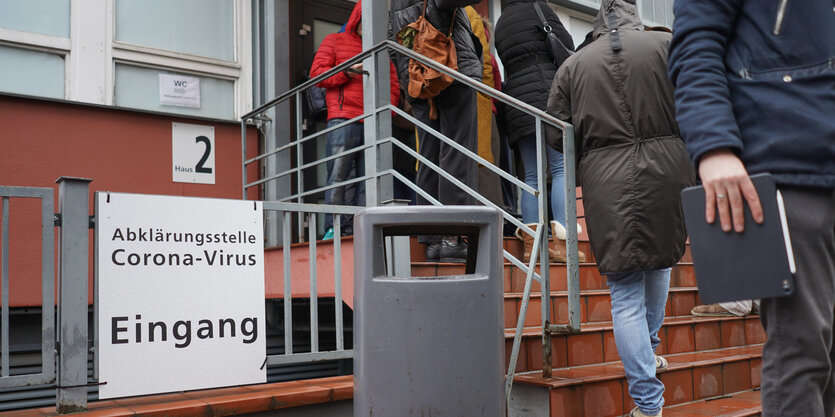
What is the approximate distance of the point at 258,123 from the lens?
6.04m

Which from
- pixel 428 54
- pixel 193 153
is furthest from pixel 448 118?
pixel 193 153

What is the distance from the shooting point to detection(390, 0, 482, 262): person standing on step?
14.0 feet

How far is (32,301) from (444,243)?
110 inches

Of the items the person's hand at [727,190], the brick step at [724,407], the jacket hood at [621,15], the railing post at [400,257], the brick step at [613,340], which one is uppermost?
the jacket hood at [621,15]

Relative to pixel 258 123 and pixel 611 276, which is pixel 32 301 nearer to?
pixel 258 123

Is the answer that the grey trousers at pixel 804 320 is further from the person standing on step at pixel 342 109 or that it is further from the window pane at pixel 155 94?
the window pane at pixel 155 94

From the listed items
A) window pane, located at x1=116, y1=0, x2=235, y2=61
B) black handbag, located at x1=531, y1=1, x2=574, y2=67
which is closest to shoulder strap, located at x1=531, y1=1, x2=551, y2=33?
black handbag, located at x1=531, y1=1, x2=574, y2=67

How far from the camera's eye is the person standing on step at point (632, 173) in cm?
291

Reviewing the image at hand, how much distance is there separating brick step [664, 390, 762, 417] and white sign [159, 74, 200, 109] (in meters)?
4.20

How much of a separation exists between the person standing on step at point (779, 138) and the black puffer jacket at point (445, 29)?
A: 8.90 feet

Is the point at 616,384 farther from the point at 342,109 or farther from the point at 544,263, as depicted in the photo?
the point at 342,109

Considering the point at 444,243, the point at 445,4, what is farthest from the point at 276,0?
the point at 444,243

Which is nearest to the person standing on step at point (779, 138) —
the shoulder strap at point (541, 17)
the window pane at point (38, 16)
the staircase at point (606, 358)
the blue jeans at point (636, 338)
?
the blue jeans at point (636, 338)

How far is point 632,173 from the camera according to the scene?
294cm
